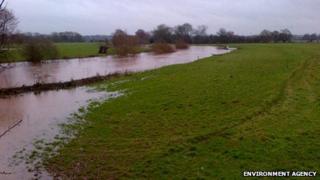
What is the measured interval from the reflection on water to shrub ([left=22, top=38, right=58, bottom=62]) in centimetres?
3448

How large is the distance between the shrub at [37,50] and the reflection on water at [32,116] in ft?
113

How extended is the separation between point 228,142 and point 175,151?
158 centimetres

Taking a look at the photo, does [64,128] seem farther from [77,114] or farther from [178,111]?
[178,111]

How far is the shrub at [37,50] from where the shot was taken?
5975 cm

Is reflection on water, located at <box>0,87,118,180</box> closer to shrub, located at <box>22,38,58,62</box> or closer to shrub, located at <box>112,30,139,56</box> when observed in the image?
shrub, located at <box>22,38,58,62</box>

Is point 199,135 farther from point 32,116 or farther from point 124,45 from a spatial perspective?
point 124,45

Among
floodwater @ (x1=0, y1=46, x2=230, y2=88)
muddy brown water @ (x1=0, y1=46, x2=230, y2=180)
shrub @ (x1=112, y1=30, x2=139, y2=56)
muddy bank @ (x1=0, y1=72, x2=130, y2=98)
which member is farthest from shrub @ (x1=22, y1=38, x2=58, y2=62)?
muddy brown water @ (x1=0, y1=46, x2=230, y2=180)

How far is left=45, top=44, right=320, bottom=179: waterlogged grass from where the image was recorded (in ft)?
32.2

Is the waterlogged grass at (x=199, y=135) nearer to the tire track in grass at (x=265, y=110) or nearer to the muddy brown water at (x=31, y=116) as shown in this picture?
the tire track in grass at (x=265, y=110)

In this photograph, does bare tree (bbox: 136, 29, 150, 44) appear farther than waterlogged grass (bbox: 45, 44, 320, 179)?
Yes

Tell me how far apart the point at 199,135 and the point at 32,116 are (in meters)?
9.59

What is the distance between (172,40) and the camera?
139 m

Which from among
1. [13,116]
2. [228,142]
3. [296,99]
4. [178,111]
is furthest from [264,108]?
[13,116]

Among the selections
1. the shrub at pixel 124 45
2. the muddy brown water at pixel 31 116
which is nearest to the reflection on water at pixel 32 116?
the muddy brown water at pixel 31 116
